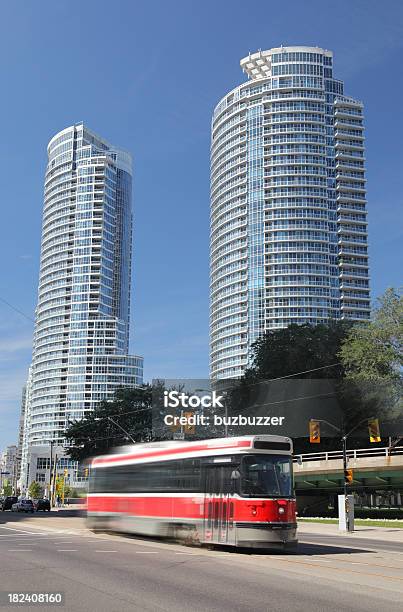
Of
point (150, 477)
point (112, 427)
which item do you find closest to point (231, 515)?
point (150, 477)

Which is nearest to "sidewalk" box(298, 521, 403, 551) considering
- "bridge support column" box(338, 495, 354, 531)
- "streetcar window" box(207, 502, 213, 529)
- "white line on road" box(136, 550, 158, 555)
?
"bridge support column" box(338, 495, 354, 531)

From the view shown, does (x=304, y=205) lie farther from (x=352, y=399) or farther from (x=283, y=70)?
(x=352, y=399)

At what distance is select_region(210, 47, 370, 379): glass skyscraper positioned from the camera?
171750 millimetres

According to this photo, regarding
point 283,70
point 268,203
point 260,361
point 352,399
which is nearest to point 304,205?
point 268,203

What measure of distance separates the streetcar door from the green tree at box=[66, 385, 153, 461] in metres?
79.5

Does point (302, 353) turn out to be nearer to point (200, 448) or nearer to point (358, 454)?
point (358, 454)

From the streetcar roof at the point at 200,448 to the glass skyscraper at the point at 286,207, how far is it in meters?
140

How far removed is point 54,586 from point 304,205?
17022 centimetres

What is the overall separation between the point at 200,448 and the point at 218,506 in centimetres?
236

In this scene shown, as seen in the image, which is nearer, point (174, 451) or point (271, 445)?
point (271, 445)

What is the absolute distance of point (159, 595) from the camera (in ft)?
39.1

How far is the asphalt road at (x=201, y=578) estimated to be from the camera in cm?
1116

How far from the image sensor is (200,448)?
2339 cm

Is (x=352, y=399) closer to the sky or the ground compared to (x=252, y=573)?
closer to the sky
